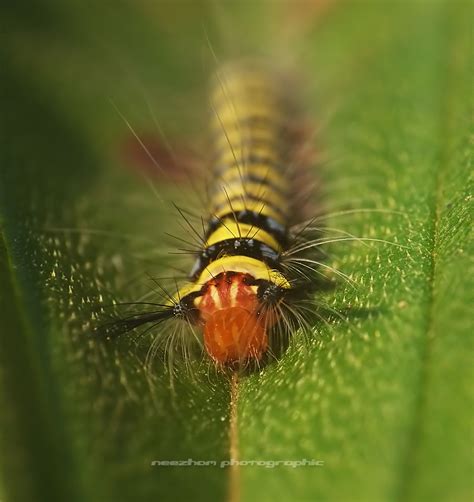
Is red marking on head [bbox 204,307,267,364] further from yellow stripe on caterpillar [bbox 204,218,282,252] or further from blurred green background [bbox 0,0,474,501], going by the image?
yellow stripe on caterpillar [bbox 204,218,282,252]

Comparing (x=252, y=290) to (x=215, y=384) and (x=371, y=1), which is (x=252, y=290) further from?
(x=371, y=1)

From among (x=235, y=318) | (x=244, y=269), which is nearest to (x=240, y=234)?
(x=244, y=269)

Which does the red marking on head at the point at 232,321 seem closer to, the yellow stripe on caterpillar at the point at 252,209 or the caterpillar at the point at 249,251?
the caterpillar at the point at 249,251

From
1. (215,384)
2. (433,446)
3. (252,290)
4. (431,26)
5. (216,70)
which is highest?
(216,70)

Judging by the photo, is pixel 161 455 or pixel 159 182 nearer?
pixel 161 455

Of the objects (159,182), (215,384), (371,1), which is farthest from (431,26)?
(215,384)

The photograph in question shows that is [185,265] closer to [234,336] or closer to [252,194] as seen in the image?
[252,194]

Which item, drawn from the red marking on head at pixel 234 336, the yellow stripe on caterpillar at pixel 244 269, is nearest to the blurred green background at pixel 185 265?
the red marking on head at pixel 234 336
